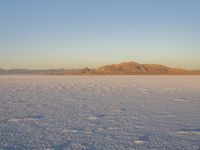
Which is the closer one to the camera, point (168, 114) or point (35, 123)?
point (35, 123)

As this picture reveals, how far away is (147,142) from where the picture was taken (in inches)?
181

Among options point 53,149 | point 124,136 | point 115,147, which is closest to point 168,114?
point 124,136

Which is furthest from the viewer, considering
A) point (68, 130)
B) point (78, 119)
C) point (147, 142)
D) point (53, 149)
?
point (78, 119)

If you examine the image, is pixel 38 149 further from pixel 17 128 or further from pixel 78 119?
pixel 78 119

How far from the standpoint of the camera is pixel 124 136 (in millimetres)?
4977

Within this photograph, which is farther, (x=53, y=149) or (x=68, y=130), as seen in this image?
(x=68, y=130)

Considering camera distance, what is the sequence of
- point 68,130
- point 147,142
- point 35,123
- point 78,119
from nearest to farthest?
point 147,142 < point 68,130 < point 35,123 < point 78,119

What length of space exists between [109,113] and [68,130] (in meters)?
2.18

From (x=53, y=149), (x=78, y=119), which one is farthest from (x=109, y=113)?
(x=53, y=149)

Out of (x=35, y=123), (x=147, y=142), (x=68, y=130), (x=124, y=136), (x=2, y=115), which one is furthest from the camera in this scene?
(x=2, y=115)

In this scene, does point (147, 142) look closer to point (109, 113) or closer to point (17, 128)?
point (17, 128)

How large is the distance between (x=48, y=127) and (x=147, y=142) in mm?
1854

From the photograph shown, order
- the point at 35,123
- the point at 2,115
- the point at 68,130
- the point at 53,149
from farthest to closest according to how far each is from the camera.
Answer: the point at 2,115
the point at 35,123
the point at 68,130
the point at 53,149

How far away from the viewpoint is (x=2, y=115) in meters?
7.11
